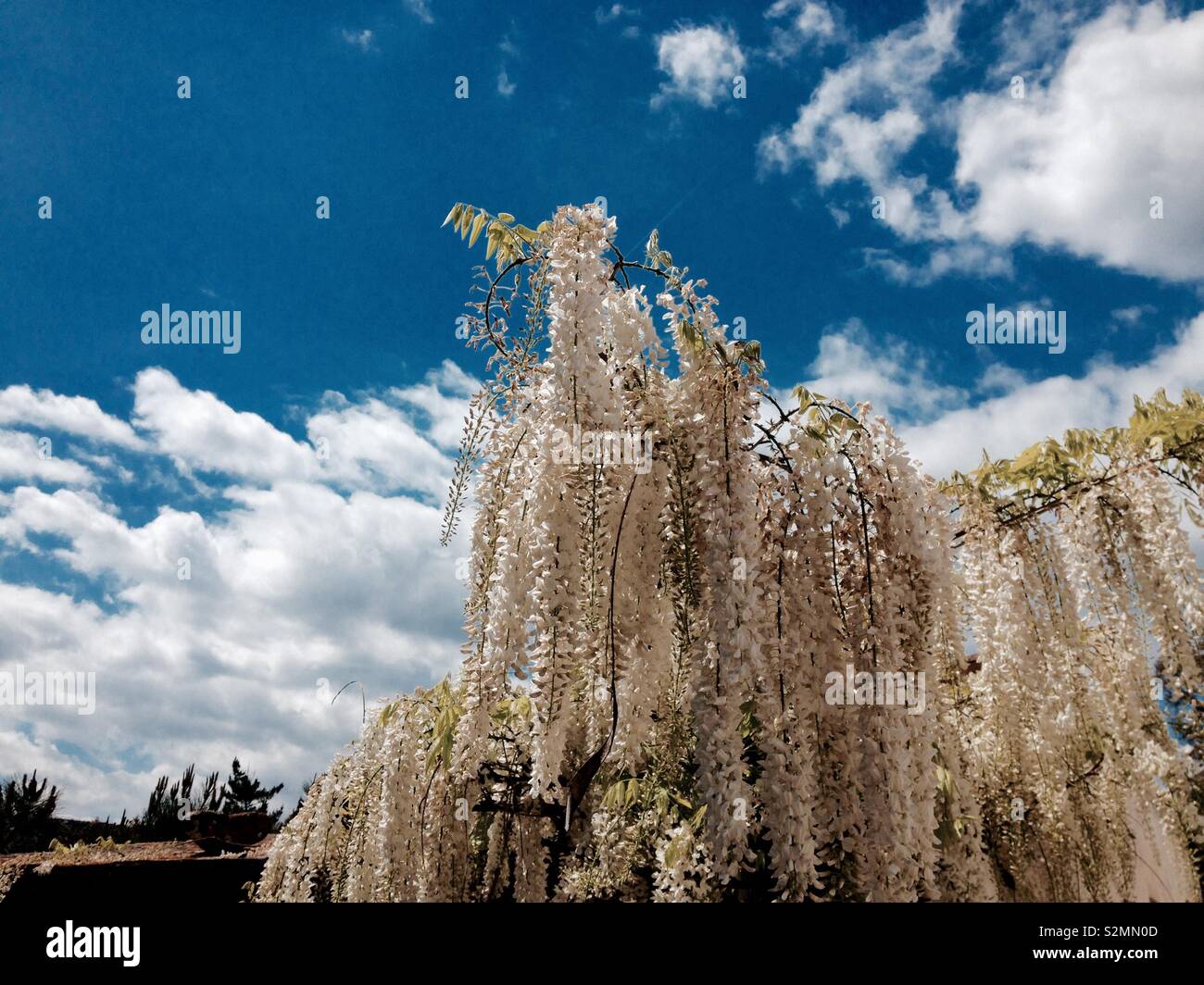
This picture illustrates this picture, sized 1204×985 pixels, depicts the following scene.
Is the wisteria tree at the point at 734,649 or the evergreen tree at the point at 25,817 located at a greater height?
the wisteria tree at the point at 734,649

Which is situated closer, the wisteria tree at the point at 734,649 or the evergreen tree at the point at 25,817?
the wisteria tree at the point at 734,649

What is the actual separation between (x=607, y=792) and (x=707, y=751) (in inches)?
52.6

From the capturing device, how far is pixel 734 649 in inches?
99.2

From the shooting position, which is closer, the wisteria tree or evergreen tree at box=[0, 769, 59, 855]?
the wisteria tree

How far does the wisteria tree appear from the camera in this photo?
270cm

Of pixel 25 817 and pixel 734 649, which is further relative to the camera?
pixel 25 817

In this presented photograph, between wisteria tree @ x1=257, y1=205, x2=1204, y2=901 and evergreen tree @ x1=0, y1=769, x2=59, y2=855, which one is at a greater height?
wisteria tree @ x1=257, y1=205, x2=1204, y2=901

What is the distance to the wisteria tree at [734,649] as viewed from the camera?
2.70 metres
